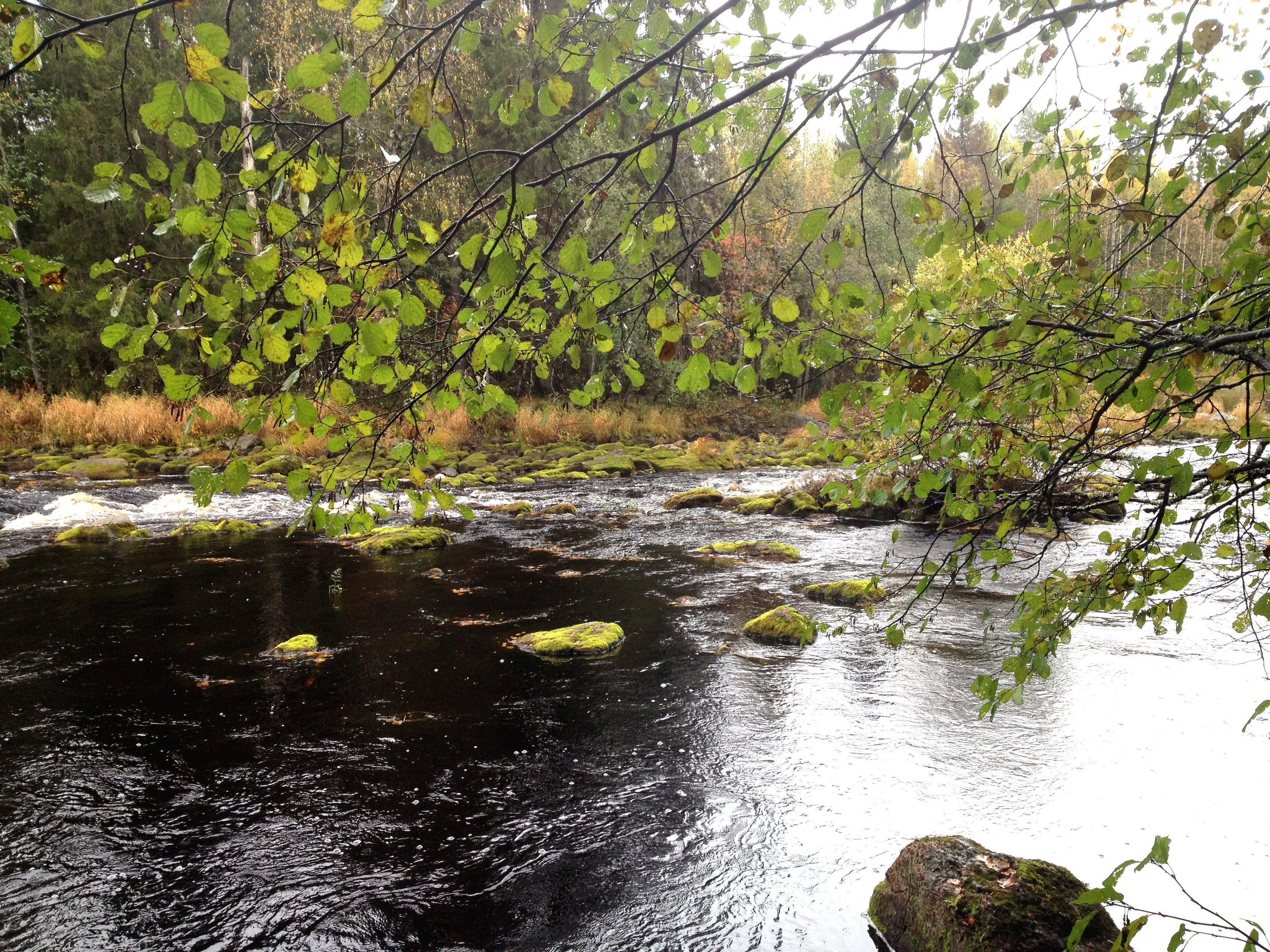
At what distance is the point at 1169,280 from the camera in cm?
288

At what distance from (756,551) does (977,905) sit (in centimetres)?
819

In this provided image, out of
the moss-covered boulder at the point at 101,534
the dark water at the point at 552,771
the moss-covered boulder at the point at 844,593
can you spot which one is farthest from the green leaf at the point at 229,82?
the moss-covered boulder at the point at 101,534

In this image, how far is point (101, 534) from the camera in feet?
39.6

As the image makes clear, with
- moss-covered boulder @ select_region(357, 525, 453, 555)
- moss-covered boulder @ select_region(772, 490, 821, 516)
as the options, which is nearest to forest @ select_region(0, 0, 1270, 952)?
moss-covered boulder @ select_region(357, 525, 453, 555)

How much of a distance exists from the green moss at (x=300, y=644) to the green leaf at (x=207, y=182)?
22.2 feet

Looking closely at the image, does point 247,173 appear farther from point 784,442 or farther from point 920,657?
point 784,442

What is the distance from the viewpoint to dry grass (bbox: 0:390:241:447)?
2019cm

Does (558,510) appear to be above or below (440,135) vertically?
below

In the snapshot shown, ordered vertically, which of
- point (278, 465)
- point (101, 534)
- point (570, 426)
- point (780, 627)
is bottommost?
point (780, 627)

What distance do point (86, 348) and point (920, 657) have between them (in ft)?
85.5

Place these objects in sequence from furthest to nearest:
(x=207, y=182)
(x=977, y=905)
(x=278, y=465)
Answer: (x=278, y=465) < (x=977, y=905) < (x=207, y=182)

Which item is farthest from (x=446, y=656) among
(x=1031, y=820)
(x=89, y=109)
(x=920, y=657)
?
(x=89, y=109)

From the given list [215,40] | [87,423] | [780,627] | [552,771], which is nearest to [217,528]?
[780,627]

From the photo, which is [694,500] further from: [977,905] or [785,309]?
[785,309]
